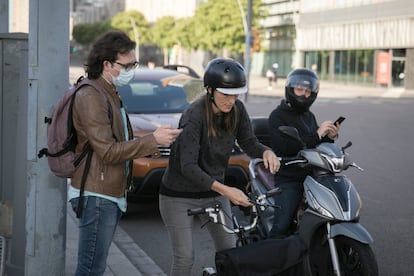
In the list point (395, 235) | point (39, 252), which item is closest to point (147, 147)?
point (39, 252)

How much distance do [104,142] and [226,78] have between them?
2.55ft

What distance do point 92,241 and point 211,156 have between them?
0.82 meters

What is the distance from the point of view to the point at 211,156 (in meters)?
4.00

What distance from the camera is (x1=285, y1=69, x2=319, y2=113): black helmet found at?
532 centimetres

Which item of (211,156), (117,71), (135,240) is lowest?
(135,240)

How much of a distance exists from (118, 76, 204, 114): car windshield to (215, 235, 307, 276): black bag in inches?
217

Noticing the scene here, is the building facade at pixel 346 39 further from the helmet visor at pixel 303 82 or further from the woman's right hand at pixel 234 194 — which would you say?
the woman's right hand at pixel 234 194

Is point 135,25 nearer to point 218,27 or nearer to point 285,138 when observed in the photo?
point 218,27

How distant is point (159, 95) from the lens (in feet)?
30.9

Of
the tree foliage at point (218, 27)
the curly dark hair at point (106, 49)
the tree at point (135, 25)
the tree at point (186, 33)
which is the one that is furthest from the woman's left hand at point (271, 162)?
the tree at point (135, 25)

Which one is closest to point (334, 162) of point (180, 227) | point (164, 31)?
point (180, 227)

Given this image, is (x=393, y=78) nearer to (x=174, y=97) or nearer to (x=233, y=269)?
(x=174, y=97)

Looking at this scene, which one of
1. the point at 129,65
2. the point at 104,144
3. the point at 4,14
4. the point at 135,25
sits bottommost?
the point at 104,144

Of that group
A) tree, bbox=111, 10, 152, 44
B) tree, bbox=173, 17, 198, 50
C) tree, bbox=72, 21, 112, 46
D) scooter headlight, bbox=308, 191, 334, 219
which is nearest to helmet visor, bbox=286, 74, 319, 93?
scooter headlight, bbox=308, 191, 334, 219
